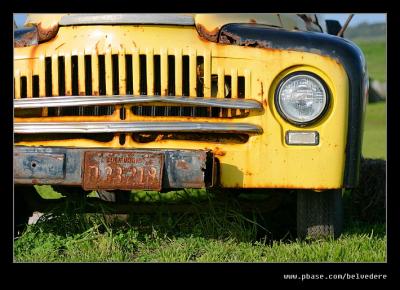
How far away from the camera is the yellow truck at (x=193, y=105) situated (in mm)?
3709

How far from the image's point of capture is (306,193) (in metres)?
4.09

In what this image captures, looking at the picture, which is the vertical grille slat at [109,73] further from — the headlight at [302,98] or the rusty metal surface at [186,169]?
the headlight at [302,98]

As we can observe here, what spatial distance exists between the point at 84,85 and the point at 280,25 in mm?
1259

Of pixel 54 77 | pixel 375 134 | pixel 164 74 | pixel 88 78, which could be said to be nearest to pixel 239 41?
pixel 164 74

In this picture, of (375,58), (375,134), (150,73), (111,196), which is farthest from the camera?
(375,58)

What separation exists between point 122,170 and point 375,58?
23.9 meters

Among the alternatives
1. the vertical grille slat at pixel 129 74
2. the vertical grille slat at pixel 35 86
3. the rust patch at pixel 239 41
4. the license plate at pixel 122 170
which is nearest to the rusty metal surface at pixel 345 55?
the rust patch at pixel 239 41

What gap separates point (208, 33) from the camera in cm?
385

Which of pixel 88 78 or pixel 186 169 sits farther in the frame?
pixel 88 78

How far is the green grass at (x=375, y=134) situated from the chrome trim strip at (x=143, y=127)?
552cm

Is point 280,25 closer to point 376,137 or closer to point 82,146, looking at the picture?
point 82,146

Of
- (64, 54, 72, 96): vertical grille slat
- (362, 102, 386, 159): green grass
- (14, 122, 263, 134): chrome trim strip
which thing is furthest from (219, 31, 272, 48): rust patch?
(362, 102, 386, 159): green grass

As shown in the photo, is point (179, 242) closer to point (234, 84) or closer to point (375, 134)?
point (234, 84)

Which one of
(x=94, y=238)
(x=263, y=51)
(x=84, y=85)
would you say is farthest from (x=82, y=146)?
(x=263, y=51)
